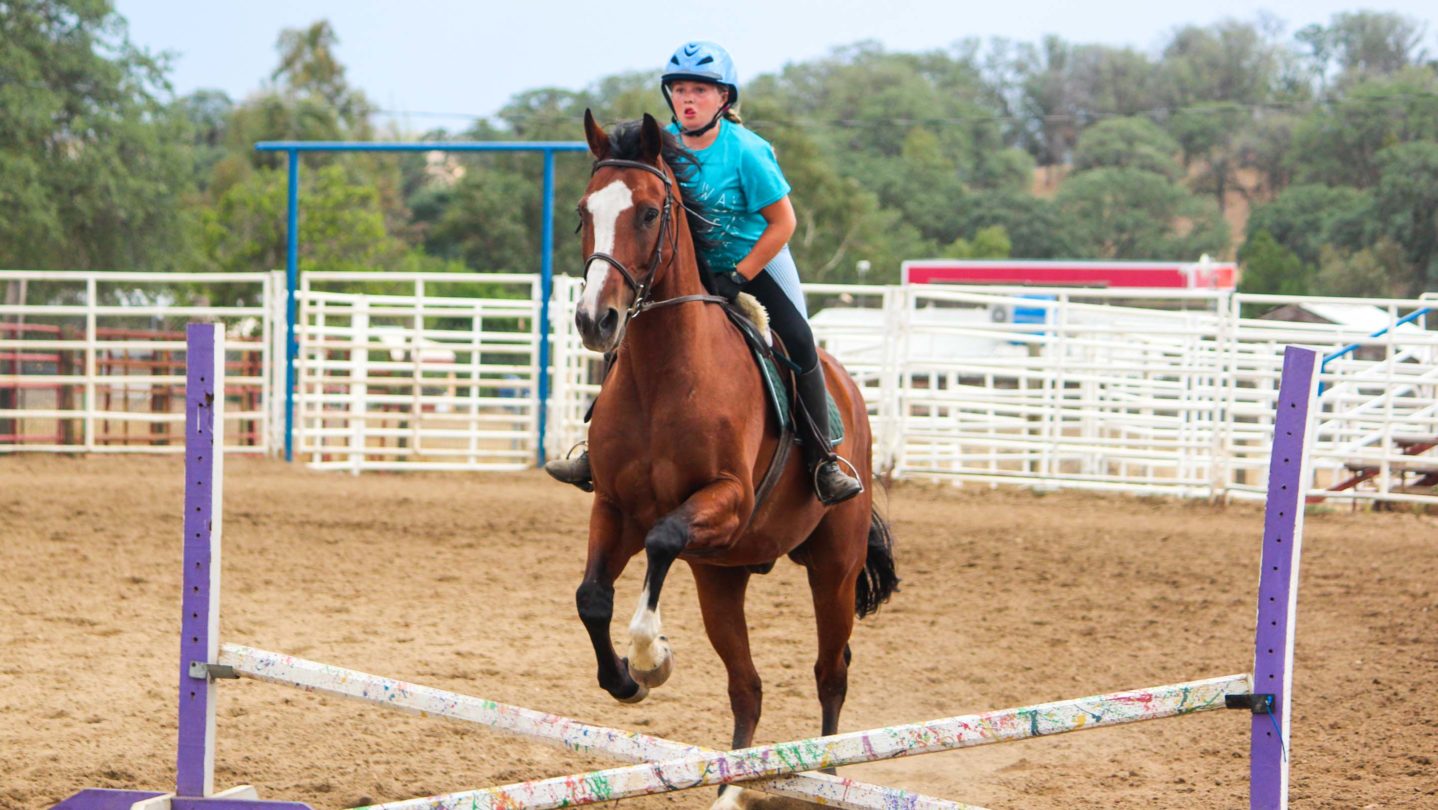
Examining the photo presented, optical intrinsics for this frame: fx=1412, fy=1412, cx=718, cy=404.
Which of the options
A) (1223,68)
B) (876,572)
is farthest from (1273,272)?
(1223,68)

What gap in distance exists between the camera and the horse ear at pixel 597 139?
156 inches

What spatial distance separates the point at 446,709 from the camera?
3.60 metres

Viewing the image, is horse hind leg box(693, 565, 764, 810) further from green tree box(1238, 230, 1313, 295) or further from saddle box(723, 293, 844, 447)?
green tree box(1238, 230, 1313, 295)

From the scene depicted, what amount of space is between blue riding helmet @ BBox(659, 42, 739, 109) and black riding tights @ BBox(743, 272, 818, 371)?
70 centimetres

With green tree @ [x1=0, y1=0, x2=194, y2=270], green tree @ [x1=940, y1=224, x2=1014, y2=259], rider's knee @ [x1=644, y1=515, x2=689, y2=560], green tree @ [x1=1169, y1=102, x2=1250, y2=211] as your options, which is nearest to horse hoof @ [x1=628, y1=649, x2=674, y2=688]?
rider's knee @ [x1=644, y1=515, x2=689, y2=560]

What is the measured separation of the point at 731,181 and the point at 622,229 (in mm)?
762

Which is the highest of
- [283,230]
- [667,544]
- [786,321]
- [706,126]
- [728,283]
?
[283,230]

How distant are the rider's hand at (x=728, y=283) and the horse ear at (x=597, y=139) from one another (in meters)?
0.62

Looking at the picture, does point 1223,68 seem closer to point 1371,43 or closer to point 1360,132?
point 1371,43

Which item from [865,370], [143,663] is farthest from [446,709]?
[865,370]

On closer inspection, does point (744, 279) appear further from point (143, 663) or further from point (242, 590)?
point (242, 590)

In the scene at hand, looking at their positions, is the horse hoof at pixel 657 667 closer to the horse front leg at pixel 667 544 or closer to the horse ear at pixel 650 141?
the horse front leg at pixel 667 544

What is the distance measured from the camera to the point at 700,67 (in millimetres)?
4301

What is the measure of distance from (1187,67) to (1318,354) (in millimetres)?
110631
